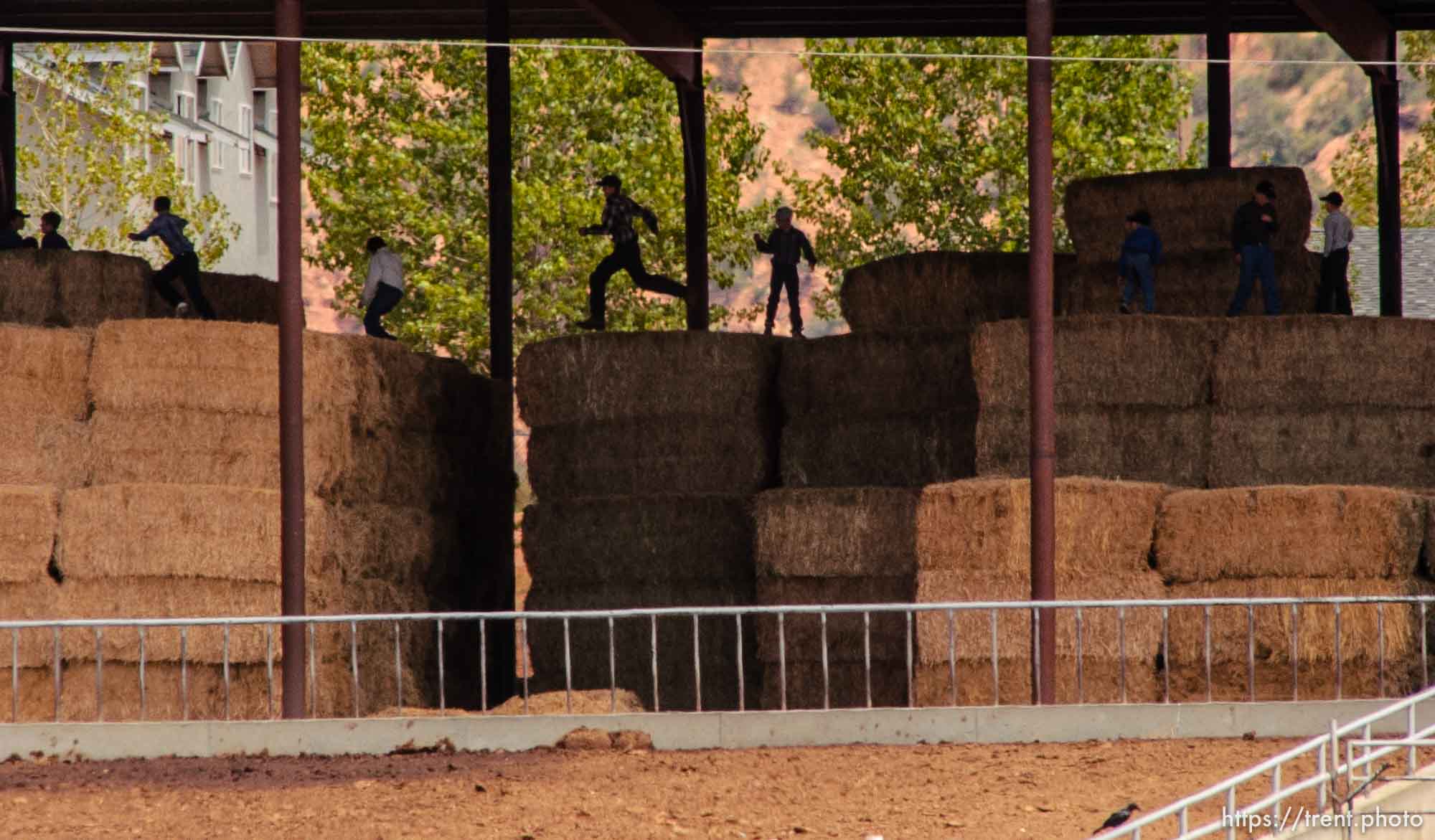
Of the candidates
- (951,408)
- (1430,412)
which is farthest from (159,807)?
(1430,412)

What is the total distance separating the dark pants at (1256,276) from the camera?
2188 cm

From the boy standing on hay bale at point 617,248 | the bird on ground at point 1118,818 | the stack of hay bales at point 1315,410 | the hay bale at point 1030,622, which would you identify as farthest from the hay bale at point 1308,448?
the boy standing on hay bale at point 617,248

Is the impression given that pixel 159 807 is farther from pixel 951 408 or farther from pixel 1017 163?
pixel 1017 163

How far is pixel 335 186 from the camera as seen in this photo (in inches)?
2127

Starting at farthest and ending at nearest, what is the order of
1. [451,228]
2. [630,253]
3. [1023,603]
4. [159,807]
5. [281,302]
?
[451,228]
[630,253]
[281,302]
[1023,603]
[159,807]

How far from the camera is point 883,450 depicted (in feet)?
73.5

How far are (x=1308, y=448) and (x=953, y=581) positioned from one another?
329cm

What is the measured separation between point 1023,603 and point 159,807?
598 centimetres

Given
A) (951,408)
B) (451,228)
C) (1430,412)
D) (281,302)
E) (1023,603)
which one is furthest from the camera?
(451,228)

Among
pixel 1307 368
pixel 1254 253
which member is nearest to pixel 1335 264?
pixel 1254 253

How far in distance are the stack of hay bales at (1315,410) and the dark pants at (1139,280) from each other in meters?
1.80

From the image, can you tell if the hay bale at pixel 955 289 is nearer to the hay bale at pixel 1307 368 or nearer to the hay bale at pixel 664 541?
the hay bale at pixel 664 541

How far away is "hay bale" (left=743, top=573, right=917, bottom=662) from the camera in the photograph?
68.5ft

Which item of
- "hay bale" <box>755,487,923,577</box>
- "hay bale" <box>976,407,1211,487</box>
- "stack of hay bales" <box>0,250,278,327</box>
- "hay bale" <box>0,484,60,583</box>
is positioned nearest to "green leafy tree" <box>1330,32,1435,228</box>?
"hay bale" <box>976,407,1211,487</box>
